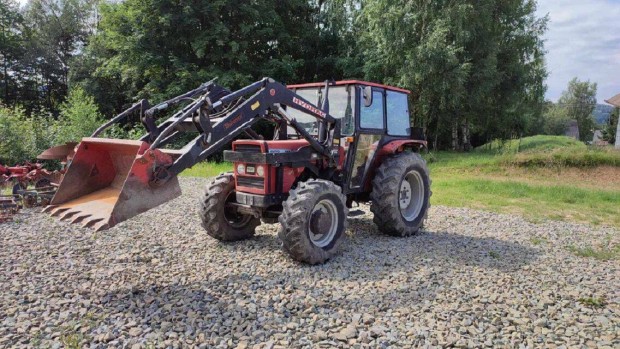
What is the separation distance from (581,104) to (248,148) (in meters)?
75.2

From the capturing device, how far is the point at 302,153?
560cm

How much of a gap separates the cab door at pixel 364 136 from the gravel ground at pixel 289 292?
96 centimetres

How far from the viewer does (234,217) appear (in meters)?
6.12

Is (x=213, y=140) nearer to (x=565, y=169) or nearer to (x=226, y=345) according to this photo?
(x=226, y=345)

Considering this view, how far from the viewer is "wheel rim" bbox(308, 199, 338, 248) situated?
17.0 ft

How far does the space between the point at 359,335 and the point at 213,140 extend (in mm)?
2510

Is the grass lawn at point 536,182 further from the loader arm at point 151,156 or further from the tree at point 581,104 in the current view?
the tree at point 581,104

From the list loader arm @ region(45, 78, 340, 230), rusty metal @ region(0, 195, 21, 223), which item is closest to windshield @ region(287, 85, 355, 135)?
loader arm @ region(45, 78, 340, 230)

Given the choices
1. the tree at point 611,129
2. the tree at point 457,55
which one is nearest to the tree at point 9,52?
the tree at point 457,55

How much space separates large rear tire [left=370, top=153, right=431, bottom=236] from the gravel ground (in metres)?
0.28

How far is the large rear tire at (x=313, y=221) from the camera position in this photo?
4906 mm

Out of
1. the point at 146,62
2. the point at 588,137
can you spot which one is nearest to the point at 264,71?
the point at 146,62

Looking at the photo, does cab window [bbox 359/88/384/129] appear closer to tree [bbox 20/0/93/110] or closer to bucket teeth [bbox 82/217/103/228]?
bucket teeth [bbox 82/217/103/228]

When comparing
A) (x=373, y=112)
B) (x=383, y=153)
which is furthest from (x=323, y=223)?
(x=373, y=112)
